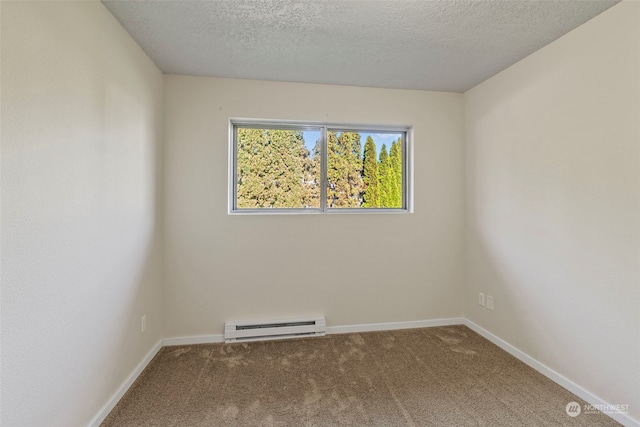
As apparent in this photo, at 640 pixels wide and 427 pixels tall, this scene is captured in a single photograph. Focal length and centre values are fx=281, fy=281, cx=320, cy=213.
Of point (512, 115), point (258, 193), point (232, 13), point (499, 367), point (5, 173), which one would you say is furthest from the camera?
point (258, 193)

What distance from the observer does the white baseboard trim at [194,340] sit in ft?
8.42

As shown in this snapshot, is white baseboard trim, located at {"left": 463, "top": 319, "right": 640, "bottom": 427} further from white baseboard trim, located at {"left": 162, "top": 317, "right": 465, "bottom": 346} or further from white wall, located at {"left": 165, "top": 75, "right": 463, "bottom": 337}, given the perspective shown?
white wall, located at {"left": 165, "top": 75, "right": 463, "bottom": 337}

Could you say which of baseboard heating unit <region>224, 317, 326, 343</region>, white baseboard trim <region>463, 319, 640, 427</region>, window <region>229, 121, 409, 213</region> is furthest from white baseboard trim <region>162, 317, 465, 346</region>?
window <region>229, 121, 409, 213</region>

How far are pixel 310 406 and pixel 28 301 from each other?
155 cm

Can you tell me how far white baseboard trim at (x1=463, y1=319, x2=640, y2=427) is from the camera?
5.35 feet

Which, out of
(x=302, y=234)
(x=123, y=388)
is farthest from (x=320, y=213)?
(x=123, y=388)

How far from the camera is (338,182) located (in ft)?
9.71

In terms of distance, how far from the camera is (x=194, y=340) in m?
2.59

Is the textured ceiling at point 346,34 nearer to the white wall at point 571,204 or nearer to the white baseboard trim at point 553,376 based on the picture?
the white wall at point 571,204

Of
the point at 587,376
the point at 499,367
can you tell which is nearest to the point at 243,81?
the point at 499,367

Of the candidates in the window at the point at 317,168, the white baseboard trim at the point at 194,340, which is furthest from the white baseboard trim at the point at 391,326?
the window at the point at 317,168

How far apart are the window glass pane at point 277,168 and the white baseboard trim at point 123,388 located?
144 cm

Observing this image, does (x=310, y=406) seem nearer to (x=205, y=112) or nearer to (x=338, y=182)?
(x=338, y=182)

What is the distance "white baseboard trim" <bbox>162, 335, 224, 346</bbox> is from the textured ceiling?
7.90 feet
